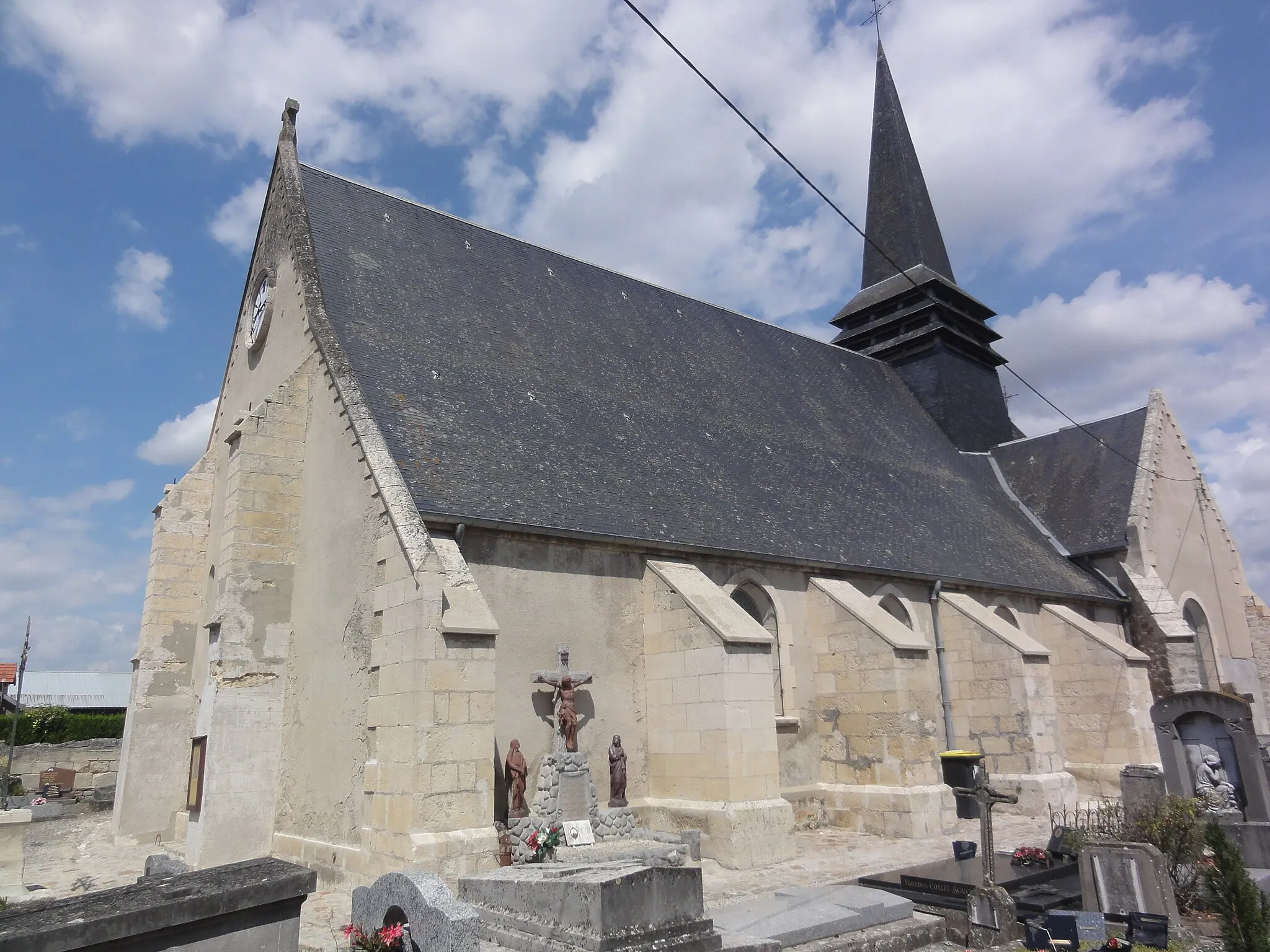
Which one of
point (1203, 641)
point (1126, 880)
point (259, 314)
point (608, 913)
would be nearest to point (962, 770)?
point (1126, 880)

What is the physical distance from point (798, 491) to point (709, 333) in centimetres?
486

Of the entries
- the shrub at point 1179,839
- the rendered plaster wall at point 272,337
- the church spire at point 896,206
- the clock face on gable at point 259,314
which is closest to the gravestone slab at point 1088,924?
the shrub at point 1179,839

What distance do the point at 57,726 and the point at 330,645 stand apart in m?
15.6

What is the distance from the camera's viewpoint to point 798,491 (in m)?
14.8

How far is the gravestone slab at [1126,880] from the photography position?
6723mm

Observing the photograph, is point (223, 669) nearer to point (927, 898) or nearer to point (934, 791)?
point (927, 898)

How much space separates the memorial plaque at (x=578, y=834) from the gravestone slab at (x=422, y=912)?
3.70 metres

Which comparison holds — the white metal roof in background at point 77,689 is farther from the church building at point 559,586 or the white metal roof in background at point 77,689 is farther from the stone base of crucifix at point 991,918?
the stone base of crucifix at point 991,918

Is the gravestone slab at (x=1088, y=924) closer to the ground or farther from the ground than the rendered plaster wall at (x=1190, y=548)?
closer to the ground

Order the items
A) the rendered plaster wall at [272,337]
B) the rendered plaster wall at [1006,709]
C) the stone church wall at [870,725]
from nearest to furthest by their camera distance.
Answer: the stone church wall at [870,725] → the rendered plaster wall at [272,337] → the rendered plaster wall at [1006,709]

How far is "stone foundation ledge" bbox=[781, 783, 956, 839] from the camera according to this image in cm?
1158

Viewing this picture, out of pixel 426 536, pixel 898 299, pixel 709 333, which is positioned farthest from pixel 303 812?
pixel 898 299

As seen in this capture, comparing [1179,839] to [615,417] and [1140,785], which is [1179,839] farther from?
[615,417]

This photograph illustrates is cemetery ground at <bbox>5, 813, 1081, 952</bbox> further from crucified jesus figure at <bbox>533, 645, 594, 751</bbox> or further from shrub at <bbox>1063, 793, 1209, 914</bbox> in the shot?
shrub at <bbox>1063, 793, 1209, 914</bbox>
